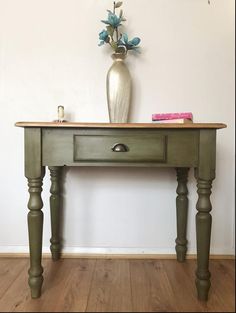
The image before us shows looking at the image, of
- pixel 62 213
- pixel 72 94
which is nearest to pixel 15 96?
pixel 72 94

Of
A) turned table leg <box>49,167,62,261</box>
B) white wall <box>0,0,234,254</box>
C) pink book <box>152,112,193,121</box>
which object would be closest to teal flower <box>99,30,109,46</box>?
white wall <box>0,0,234,254</box>

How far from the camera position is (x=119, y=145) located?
3.16 ft

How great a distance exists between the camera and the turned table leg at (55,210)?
4.36ft

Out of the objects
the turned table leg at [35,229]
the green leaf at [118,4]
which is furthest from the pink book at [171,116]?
the turned table leg at [35,229]

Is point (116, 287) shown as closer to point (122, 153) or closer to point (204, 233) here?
point (204, 233)

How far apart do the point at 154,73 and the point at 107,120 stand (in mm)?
339

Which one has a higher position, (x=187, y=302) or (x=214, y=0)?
(x=214, y=0)

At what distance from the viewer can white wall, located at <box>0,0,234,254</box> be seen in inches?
53.9

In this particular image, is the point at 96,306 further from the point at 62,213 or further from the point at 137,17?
the point at 137,17

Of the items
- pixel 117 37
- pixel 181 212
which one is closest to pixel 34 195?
pixel 181 212

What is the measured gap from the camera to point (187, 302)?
965 mm

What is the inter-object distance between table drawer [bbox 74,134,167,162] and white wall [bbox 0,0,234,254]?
1.42ft

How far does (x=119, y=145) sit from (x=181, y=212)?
1.85 ft

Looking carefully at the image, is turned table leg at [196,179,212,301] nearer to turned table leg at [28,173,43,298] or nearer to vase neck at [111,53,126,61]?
turned table leg at [28,173,43,298]
